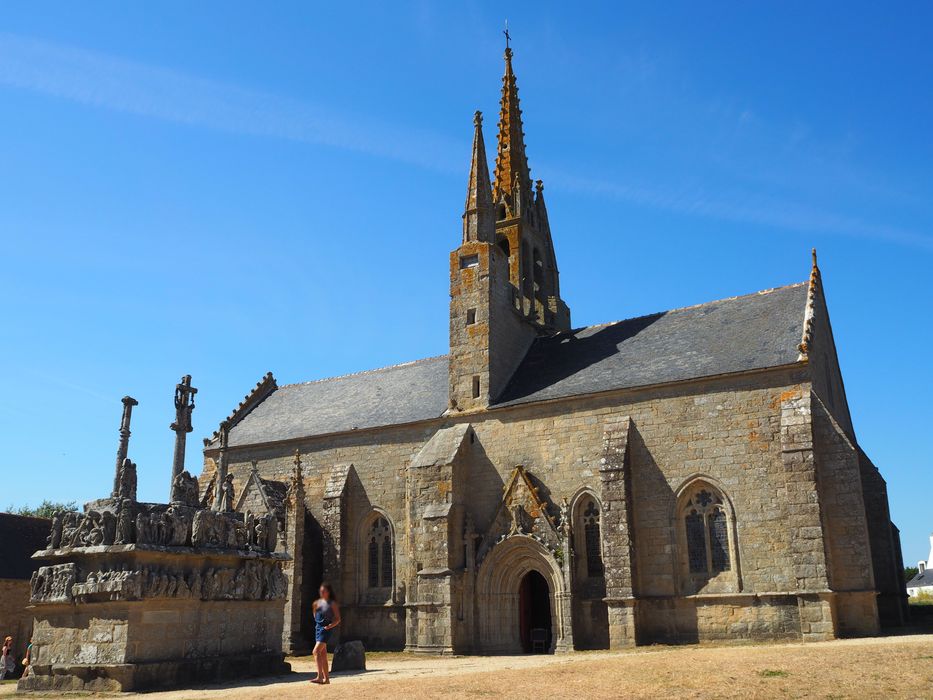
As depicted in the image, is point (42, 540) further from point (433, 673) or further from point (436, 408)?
point (433, 673)

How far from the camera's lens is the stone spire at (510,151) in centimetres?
3225

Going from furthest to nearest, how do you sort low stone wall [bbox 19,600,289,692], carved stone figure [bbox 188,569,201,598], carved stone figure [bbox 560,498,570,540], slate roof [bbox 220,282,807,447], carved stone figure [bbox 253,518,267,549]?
slate roof [bbox 220,282,807,447], carved stone figure [bbox 560,498,570,540], carved stone figure [bbox 253,518,267,549], carved stone figure [bbox 188,569,201,598], low stone wall [bbox 19,600,289,692]

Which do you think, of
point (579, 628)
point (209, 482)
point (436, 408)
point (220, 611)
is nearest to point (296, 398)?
point (209, 482)

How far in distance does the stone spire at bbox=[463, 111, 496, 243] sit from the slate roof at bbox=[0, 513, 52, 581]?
1794 cm

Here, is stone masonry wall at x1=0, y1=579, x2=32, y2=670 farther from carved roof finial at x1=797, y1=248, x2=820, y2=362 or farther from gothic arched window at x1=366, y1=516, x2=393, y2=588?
carved roof finial at x1=797, y1=248, x2=820, y2=362

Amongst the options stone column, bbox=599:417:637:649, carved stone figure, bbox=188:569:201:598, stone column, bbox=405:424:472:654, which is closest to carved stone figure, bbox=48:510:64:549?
carved stone figure, bbox=188:569:201:598

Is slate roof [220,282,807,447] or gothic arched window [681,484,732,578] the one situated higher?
slate roof [220,282,807,447]

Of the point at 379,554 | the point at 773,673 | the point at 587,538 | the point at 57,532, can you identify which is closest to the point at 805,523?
the point at 587,538

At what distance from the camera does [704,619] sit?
19.9 m

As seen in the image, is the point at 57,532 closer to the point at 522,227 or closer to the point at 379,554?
the point at 379,554

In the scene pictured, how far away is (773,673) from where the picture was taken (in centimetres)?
1140

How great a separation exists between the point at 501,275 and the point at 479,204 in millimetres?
2659

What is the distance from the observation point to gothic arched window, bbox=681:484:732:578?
20391 millimetres

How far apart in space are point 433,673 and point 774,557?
9265 mm
